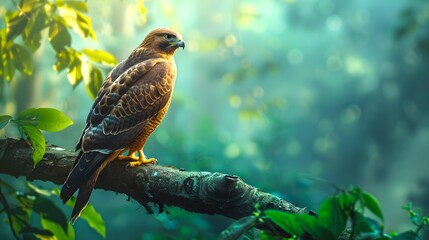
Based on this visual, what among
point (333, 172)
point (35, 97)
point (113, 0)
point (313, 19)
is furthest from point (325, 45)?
point (35, 97)

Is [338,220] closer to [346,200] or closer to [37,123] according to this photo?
[346,200]

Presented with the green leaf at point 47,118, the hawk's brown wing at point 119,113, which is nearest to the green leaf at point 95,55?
the hawk's brown wing at point 119,113

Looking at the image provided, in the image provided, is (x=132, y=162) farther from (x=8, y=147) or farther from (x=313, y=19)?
(x=313, y=19)

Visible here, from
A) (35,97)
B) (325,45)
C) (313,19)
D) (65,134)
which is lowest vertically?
(35,97)

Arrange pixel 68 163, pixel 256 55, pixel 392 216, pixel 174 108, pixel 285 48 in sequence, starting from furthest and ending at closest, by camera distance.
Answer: pixel 285 48
pixel 392 216
pixel 174 108
pixel 256 55
pixel 68 163

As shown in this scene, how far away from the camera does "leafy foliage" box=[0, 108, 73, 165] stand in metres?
1.90

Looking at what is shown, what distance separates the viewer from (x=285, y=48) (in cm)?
1449

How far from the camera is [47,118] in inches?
77.4

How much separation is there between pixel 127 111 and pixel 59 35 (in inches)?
18.6

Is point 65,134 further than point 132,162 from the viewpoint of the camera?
Yes

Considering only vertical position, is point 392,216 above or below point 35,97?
above

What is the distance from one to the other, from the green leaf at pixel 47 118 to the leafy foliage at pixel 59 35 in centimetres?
48

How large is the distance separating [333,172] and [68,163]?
10904 mm

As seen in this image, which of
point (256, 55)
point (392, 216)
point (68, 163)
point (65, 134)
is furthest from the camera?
point (392, 216)
